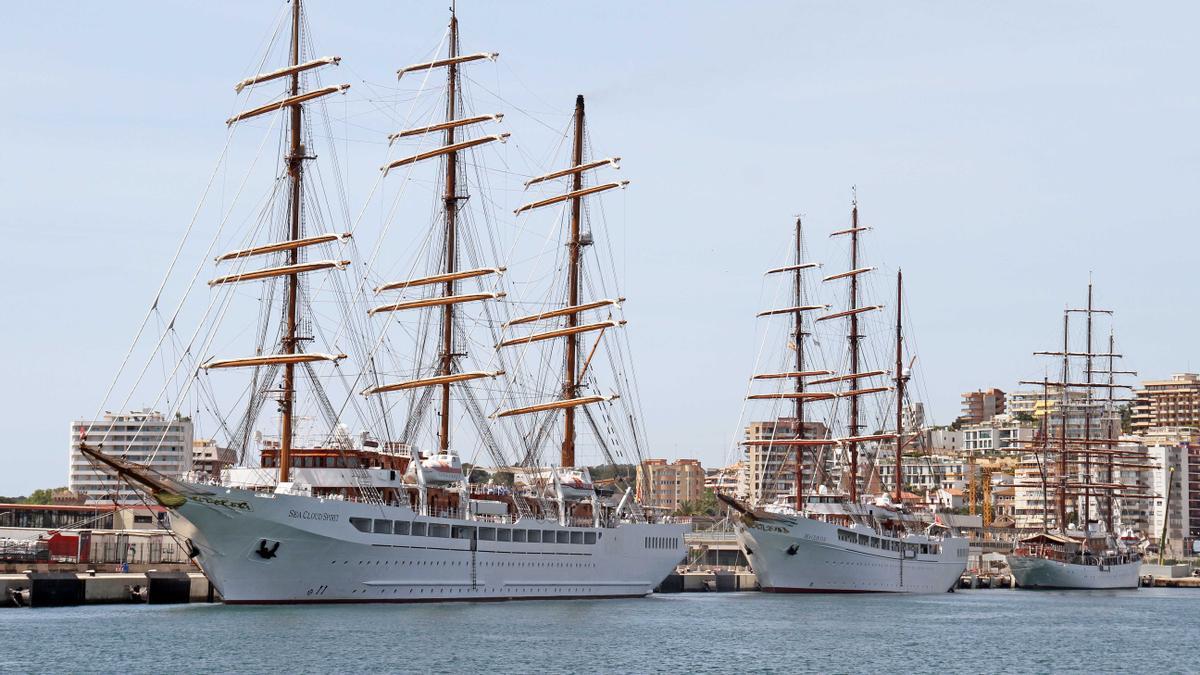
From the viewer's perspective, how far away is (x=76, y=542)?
79938 millimetres

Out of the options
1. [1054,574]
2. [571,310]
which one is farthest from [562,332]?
[1054,574]

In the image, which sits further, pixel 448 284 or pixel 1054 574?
pixel 1054 574

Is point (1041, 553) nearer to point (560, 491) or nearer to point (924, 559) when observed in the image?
point (924, 559)

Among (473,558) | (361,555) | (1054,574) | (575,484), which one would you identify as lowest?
(1054,574)

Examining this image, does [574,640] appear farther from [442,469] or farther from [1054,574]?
[1054,574]

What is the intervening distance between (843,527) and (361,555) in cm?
4064

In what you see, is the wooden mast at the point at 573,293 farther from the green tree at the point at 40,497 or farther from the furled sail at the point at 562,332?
the green tree at the point at 40,497

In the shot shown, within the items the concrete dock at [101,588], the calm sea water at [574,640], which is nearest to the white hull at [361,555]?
the calm sea water at [574,640]

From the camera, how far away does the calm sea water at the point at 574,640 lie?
48406 mm

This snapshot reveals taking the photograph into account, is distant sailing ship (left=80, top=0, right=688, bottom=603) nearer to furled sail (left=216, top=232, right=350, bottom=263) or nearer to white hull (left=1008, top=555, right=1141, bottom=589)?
furled sail (left=216, top=232, right=350, bottom=263)

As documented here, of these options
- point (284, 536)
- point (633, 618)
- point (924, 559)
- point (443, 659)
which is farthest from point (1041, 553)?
point (443, 659)

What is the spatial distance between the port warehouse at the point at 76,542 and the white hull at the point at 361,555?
4.64m

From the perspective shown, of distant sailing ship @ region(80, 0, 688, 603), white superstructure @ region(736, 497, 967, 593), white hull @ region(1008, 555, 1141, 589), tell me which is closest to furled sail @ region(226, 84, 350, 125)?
distant sailing ship @ region(80, 0, 688, 603)

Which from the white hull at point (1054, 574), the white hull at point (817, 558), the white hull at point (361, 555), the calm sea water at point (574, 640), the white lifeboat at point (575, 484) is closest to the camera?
the calm sea water at point (574, 640)
